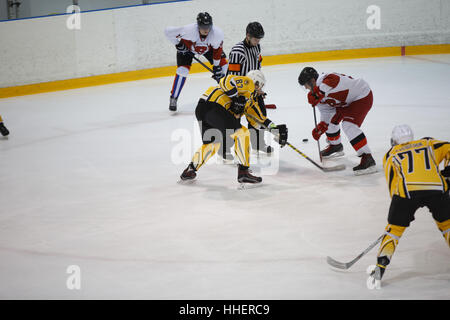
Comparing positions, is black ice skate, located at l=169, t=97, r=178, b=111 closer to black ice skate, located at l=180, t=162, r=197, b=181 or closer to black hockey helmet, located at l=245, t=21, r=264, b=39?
black hockey helmet, located at l=245, t=21, r=264, b=39

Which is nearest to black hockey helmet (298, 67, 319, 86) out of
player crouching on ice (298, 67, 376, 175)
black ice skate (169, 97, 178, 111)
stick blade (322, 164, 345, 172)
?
player crouching on ice (298, 67, 376, 175)

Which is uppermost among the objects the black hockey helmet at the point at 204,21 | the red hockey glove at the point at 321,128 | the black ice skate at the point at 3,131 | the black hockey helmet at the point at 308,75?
the black hockey helmet at the point at 204,21

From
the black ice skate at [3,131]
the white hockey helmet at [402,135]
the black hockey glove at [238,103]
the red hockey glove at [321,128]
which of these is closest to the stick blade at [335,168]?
the red hockey glove at [321,128]

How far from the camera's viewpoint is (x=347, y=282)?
298 centimetres

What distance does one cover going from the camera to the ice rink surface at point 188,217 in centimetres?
304

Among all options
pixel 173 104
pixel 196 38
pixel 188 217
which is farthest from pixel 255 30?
pixel 173 104

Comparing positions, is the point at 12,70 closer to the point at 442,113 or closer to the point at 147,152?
the point at 147,152

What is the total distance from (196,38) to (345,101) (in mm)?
2814

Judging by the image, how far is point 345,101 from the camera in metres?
4.71

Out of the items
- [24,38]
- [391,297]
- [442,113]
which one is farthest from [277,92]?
[391,297]

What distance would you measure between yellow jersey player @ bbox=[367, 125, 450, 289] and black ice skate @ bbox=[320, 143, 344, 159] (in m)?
2.29

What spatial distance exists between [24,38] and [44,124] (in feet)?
6.87

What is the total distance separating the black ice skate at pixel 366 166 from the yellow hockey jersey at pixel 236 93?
788 mm

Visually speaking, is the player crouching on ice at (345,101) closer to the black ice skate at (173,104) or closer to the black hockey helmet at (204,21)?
the black hockey helmet at (204,21)
